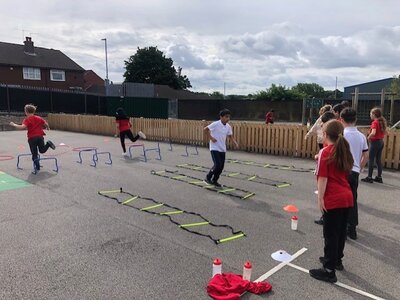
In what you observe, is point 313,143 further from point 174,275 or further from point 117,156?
point 174,275

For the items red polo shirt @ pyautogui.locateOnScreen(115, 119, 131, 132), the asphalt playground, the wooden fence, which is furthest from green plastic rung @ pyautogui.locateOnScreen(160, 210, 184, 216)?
red polo shirt @ pyautogui.locateOnScreen(115, 119, 131, 132)

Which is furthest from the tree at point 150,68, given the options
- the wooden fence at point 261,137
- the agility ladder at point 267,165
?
the agility ladder at point 267,165

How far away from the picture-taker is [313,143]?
41.0 ft

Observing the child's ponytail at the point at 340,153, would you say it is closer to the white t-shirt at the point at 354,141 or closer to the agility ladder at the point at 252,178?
the white t-shirt at the point at 354,141

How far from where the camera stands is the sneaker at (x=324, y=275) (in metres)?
4.01

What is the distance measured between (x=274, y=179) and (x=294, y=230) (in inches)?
149

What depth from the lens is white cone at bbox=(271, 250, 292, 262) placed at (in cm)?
454

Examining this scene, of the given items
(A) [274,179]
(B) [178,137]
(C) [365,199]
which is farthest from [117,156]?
(C) [365,199]

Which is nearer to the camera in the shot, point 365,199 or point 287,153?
point 365,199

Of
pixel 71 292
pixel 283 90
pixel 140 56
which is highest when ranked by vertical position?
pixel 140 56

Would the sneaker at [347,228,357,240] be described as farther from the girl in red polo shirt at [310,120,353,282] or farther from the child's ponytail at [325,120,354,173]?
the child's ponytail at [325,120,354,173]

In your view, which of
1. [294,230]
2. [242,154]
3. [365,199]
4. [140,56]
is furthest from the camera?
[140,56]

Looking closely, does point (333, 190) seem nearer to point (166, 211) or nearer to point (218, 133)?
point (166, 211)

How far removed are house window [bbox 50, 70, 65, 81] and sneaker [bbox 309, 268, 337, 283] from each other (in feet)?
158
